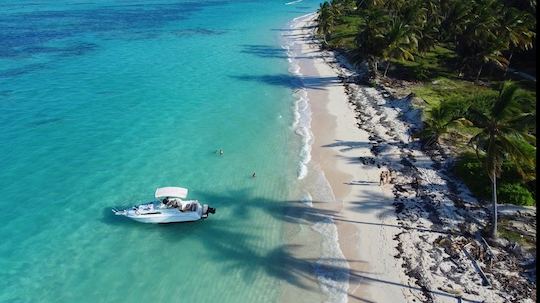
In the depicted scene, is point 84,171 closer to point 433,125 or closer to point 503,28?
point 433,125

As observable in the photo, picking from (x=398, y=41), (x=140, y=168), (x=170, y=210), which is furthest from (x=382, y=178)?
(x=398, y=41)

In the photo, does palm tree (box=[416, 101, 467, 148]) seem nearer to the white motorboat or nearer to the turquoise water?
the turquoise water

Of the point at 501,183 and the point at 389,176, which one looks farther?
the point at 389,176

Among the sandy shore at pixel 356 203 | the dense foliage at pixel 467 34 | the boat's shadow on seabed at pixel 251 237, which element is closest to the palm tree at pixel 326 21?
the dense foliage at pixel 467 34

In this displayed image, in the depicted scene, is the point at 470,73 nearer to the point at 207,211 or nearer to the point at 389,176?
the point at 389,176

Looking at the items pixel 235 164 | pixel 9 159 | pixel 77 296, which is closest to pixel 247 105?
pixel 235 164

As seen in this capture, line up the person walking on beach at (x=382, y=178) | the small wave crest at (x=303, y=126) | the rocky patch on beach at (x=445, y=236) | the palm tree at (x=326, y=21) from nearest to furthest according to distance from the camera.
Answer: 1. the rocky patch on beach at (x=445, y=236)
2. the person walking on beach at (x=382, y=178)
3. the small wave crest at (x=303, y=126)
4. the palm tree at (x=326, y=21)

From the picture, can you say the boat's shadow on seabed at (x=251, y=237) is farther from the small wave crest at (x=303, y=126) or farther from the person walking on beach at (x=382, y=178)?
the small wave crest at (x=303, y=126)
